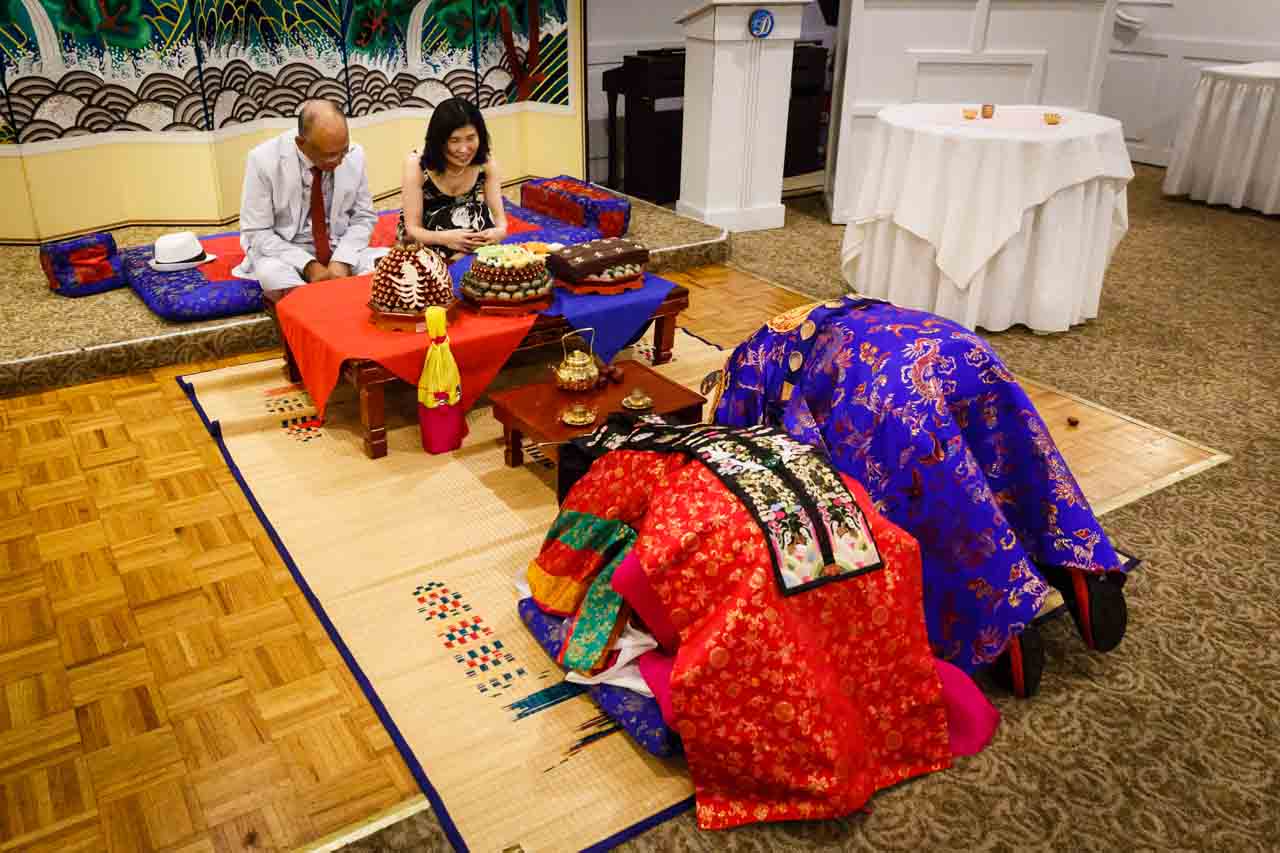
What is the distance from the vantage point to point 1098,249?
4438 millimetres

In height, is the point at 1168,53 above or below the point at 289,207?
above

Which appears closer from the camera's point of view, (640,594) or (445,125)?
(640,594)

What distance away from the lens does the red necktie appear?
3838 millimetres

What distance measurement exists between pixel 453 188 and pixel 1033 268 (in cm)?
238

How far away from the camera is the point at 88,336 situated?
12.6 ft

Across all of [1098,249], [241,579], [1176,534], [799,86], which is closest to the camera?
[241,579]

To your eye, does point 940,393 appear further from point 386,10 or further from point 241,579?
point 386,10

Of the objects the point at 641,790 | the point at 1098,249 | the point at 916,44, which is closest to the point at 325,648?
the point at 641,790

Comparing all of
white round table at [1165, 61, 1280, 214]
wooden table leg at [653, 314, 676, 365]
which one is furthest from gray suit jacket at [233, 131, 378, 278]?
white round table at [1165, 61, 1280, 214]

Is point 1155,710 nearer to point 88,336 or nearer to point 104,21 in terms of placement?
point 88,336

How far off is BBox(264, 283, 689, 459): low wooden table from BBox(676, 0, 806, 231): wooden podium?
76.1 inches

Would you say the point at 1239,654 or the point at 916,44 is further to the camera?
the point at 916,44

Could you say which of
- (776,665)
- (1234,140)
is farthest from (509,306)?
(1234,140)

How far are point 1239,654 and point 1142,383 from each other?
70.5 inches
